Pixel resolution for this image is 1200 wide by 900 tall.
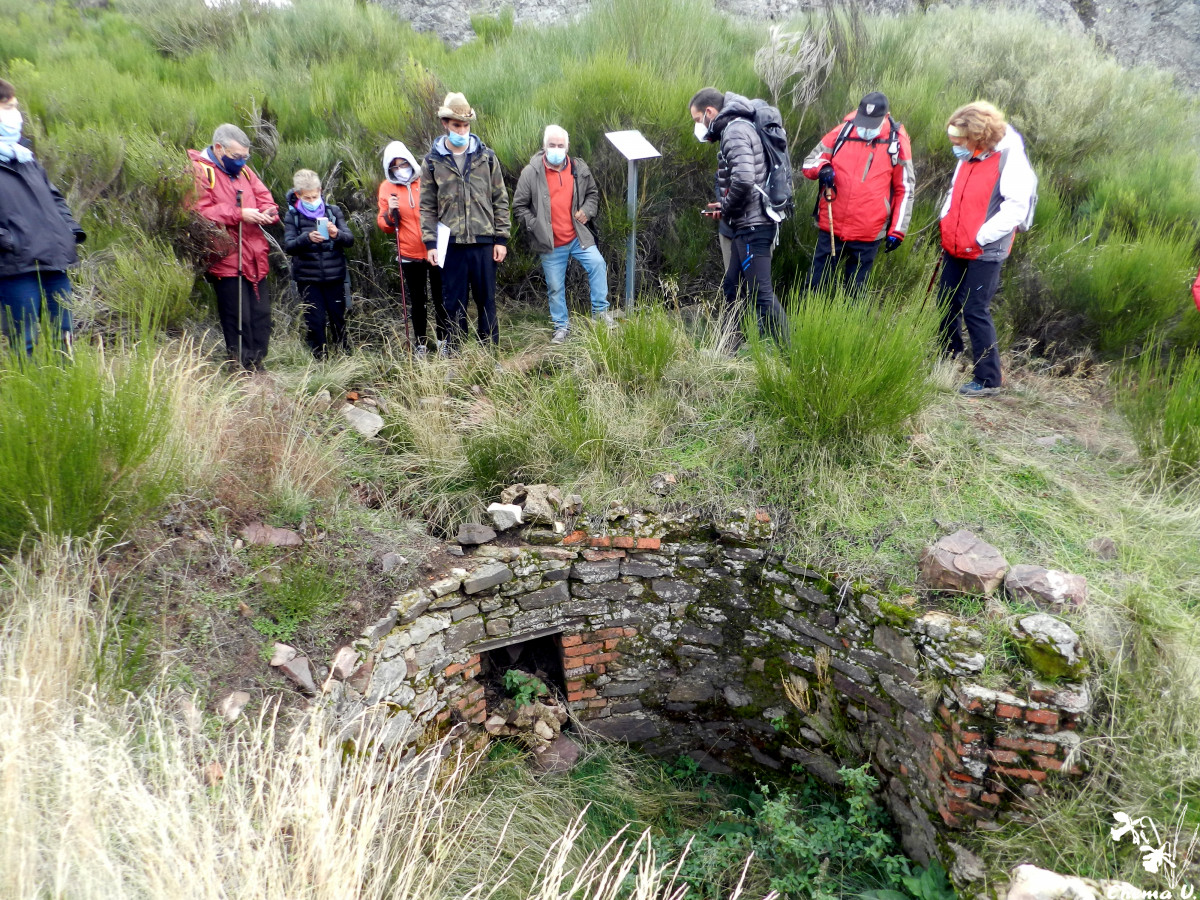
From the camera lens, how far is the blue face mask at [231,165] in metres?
5.01

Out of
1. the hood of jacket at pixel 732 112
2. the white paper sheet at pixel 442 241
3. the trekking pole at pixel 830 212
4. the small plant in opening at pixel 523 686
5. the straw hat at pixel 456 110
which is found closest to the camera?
the small plant in opening at pixel 523 686

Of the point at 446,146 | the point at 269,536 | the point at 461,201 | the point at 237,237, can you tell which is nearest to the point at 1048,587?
the point at 269,536

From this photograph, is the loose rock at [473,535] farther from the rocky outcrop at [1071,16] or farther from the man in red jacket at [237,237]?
the rocky outcrop at [1071,16]

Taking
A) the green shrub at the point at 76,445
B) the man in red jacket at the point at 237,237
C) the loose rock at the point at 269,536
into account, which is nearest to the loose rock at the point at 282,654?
the loose rock at the point at 269,536

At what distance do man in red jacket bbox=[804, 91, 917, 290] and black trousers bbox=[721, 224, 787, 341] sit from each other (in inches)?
14.7

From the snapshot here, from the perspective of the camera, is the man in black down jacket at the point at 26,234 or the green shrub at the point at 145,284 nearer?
the man in black down jacket at the point at 26,234

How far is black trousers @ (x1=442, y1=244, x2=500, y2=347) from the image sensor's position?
5496mm

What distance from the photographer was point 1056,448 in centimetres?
464

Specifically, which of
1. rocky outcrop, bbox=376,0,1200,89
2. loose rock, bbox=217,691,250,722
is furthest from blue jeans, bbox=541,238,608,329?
rocky outcrop, bbox=376,0,1200,89

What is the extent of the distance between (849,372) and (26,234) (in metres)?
4.62

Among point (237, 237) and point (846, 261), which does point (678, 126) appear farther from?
point (237, 237)

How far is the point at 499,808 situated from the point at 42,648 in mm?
2428

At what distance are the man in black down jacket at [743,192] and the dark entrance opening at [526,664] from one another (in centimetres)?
252

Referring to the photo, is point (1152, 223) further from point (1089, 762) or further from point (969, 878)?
point (969, 878)
